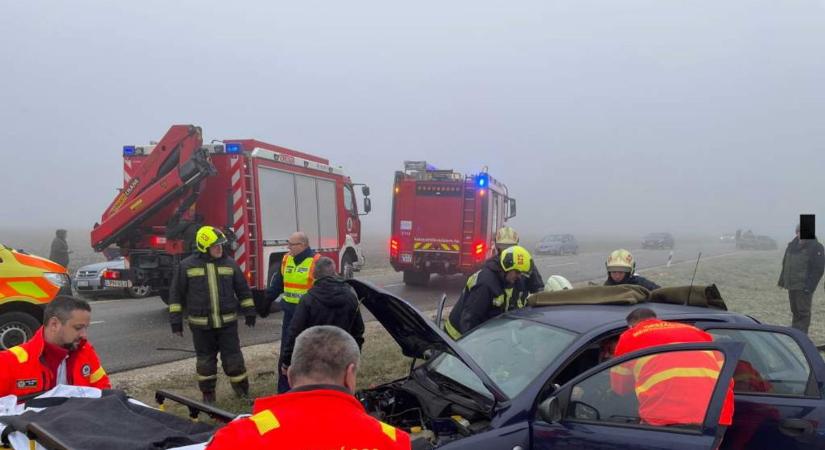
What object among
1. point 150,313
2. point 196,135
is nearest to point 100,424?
point 196,135

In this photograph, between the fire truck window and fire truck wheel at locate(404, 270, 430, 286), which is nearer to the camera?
the fire truck window

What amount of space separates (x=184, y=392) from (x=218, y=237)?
67.2 inches

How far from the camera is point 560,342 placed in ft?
10.9

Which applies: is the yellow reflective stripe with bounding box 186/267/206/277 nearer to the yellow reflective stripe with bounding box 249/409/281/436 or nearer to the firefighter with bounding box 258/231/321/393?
the firefighter with bounding box 258/231/321/393

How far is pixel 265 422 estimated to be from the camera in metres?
1.60

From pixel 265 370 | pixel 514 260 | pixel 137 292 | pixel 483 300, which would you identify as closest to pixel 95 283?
pixel 137 292

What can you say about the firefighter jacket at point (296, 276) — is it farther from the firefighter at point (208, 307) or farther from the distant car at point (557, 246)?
the distant car at point (557, 246)

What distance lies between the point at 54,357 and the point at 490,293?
3.24 m

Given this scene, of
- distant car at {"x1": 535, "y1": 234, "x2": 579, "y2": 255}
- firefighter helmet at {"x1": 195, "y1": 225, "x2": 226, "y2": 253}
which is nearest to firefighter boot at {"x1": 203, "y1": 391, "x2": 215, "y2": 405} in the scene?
firefighter helmet at {"x1": 195, "y1": 225, "x2": 226, "y2": 253}

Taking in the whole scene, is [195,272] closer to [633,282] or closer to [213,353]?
[213,353]

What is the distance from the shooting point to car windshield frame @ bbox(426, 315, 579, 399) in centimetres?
324

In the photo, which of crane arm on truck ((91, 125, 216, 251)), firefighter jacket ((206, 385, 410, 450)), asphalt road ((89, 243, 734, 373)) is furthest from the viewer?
crane arm on truck ((91, 125, 216, 251))

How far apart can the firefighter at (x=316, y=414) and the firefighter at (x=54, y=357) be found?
1.77 metres

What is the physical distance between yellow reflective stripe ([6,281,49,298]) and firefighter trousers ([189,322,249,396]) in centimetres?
250
